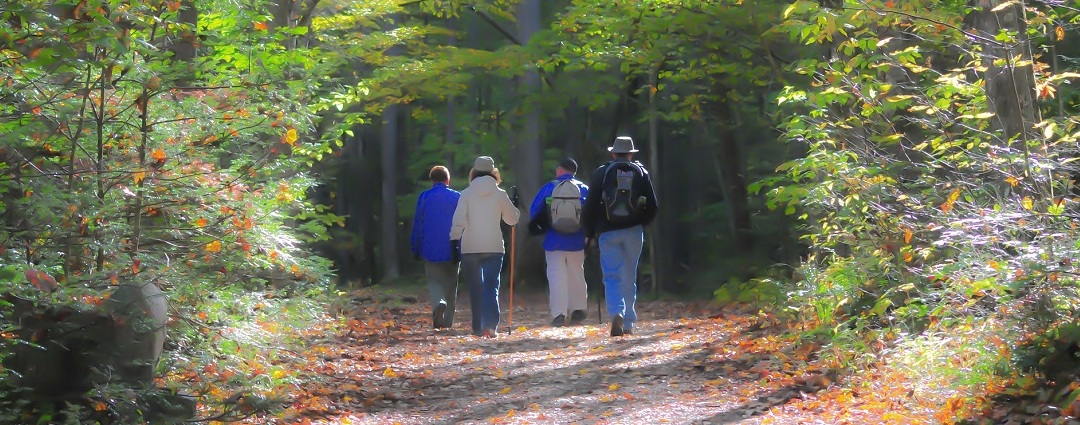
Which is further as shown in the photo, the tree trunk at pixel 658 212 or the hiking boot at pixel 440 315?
the tree trunk at pixel 658 212

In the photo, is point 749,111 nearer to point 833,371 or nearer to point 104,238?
point 833,371

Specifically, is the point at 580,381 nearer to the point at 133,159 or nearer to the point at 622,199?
the point at 622,199

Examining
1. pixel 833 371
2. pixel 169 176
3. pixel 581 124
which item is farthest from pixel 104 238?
pixel 581 124

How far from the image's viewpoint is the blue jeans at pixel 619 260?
41.1 feet

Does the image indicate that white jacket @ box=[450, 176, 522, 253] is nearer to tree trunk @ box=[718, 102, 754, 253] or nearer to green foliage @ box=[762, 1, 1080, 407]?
green foliage @ box=[762, 1, 1080, 407]

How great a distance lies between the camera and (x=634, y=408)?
8.58 meters

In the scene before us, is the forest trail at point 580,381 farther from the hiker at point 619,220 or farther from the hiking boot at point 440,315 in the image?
the hiker at point 619,220

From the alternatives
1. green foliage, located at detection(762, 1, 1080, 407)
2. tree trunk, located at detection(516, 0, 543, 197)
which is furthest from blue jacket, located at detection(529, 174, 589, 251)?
tree trunk, located at detection(516, 0, 543, 197)

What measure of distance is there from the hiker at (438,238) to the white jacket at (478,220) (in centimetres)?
48

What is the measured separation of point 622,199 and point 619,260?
675 millimetres

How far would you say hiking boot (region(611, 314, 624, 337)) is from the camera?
1253 cm

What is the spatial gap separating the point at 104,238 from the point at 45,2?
1.51m

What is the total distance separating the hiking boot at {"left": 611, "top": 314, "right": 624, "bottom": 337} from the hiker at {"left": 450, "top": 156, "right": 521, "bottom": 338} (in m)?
1.39

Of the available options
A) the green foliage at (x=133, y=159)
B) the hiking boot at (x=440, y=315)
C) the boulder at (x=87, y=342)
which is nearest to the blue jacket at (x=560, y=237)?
the hiking boot at (x=440, y=315)
